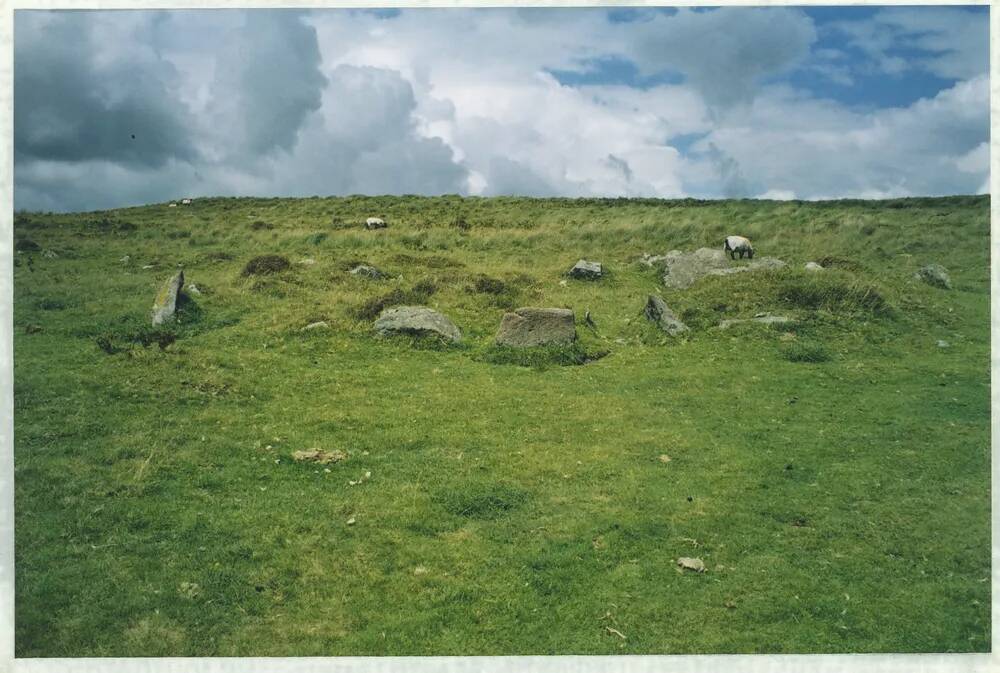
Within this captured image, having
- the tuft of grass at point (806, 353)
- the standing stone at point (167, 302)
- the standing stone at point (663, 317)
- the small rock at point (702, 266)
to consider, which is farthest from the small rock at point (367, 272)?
the tuft of grass at point (806, 353)

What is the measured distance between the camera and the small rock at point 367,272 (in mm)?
26188

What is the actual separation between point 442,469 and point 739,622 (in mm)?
4972

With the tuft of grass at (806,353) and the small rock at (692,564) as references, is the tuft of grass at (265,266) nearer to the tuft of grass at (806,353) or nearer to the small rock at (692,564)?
the tuft of grass at (806,353)

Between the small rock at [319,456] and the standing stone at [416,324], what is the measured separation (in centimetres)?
774

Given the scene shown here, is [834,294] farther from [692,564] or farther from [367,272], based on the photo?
[367,272]

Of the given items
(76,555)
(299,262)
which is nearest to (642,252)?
(299,262)

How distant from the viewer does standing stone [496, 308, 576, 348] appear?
1816 cm

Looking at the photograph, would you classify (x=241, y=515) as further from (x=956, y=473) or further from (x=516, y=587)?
(x=956, y=473)

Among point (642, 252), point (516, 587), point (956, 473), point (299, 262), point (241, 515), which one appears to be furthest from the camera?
point (642, 252)

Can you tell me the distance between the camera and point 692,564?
8070mm

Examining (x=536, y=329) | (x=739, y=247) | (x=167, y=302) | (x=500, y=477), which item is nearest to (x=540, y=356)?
(x=536, y=329)

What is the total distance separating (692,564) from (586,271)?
19.9 metres

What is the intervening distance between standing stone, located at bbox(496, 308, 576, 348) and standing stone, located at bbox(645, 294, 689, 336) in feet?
10.3

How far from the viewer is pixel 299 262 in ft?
97.3
